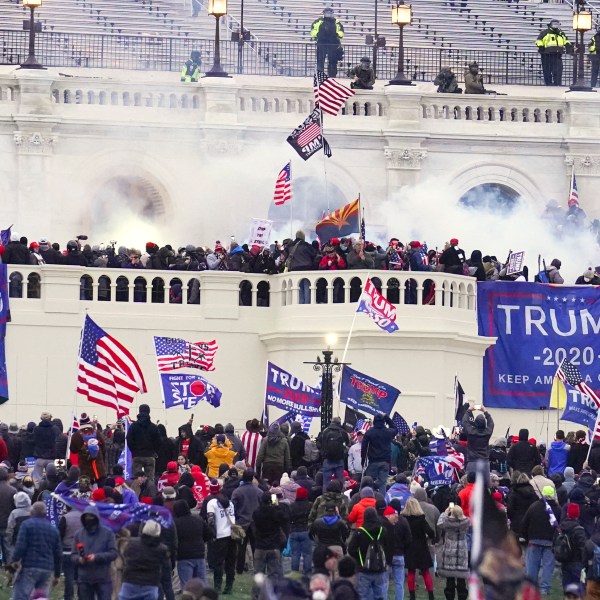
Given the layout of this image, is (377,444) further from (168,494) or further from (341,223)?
(341,223)

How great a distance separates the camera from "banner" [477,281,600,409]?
171 feet

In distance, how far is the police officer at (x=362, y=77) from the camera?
198 ft

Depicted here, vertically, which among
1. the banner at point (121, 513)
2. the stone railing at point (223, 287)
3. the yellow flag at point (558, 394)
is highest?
the stone railing at point (223, 287)

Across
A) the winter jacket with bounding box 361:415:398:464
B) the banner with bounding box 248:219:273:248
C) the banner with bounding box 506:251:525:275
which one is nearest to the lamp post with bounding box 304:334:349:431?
the winter jacket with bounding box 361:415:398:464

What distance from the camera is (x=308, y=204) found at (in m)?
60.1

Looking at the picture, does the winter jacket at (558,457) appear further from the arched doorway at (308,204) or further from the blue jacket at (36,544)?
the arched doorway at (308,204)

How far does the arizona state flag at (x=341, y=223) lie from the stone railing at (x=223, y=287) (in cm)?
193

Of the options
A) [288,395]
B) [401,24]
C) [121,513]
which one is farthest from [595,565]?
[401,24]

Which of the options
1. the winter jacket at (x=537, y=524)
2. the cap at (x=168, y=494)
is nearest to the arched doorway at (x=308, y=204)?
the winter jacket at (x=537, y=524)

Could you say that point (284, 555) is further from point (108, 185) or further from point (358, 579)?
point (108, 185)

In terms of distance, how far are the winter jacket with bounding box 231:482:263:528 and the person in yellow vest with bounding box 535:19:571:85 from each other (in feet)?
88.2

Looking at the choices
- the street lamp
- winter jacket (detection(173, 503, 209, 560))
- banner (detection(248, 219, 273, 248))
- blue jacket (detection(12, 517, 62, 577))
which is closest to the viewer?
blue jacket (detection(12, 517, 62, 577))

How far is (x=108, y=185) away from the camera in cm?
5975

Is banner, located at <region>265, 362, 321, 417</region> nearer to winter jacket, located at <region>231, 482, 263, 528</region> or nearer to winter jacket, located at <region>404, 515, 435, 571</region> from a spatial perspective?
winter jacket, located at <region>231, 482, 263, 528</region>
